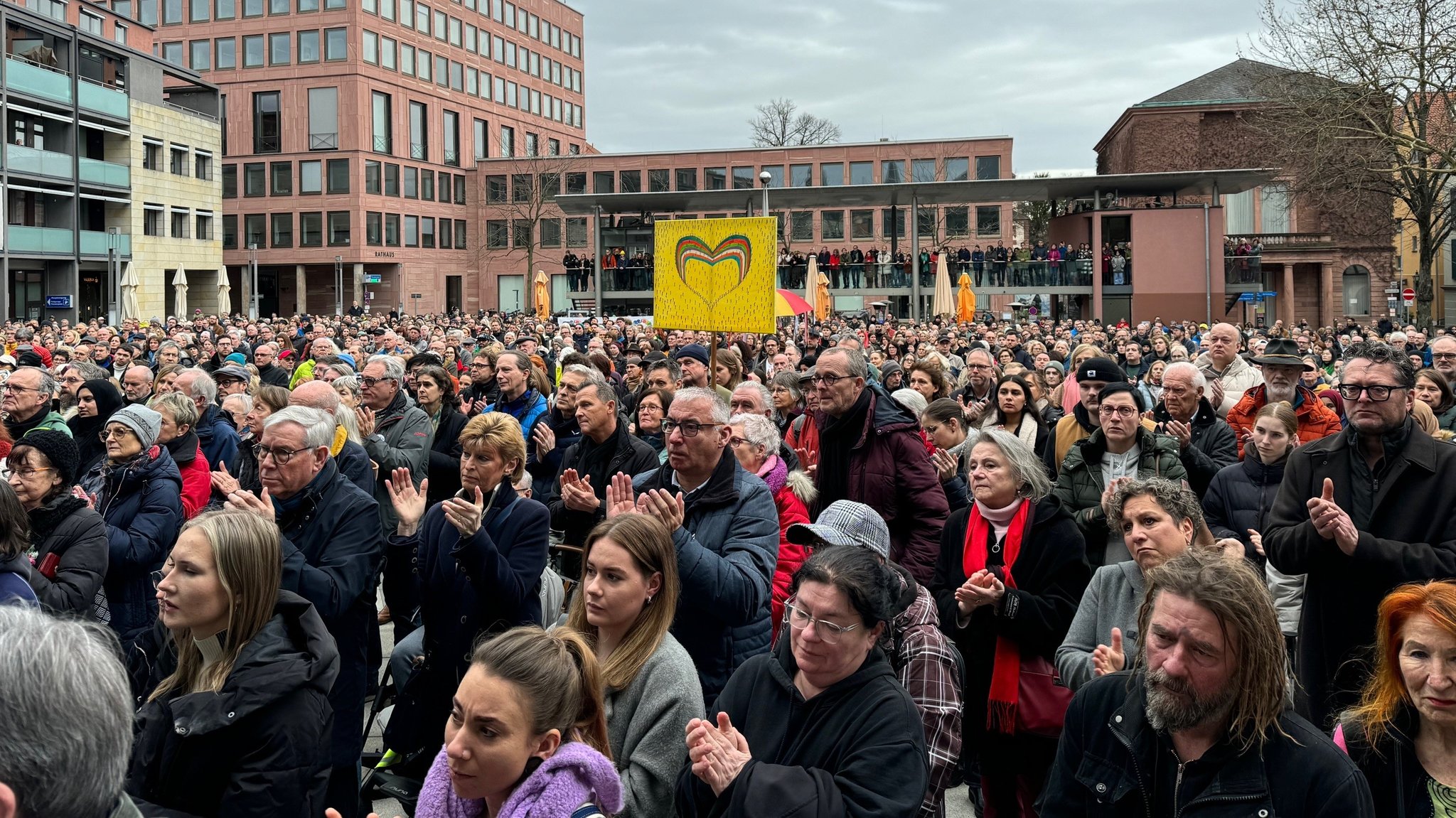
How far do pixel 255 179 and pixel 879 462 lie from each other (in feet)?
232

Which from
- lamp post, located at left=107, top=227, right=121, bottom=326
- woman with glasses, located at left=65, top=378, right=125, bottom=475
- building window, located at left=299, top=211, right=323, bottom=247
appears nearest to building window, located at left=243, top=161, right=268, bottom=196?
building window, located at left=299, top=211, right=323, bottom=247

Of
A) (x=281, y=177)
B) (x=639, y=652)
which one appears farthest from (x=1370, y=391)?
(x=281, y=177)

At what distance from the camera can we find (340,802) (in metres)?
4.68

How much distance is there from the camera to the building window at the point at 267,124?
68750 millimetres

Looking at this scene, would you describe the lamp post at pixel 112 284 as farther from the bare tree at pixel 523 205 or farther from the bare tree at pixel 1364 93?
the bare tree at pixel 1364 93

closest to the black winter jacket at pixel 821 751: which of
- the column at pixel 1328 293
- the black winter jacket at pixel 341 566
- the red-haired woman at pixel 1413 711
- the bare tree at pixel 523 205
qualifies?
the red-haired woman at pixel 1413 711

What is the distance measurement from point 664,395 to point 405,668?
11.3ft

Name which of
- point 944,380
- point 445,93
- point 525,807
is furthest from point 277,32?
point 525,807

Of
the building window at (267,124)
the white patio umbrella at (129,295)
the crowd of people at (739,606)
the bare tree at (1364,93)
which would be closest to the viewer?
the crowd of people at (739,606)

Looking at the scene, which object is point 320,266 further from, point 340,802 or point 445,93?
point 340,802

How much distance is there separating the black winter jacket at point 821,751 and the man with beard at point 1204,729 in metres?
0.41

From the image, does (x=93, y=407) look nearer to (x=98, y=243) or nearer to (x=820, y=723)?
(x=820, y=723)

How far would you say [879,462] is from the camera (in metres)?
6.12

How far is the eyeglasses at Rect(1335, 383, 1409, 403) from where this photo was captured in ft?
15.2
